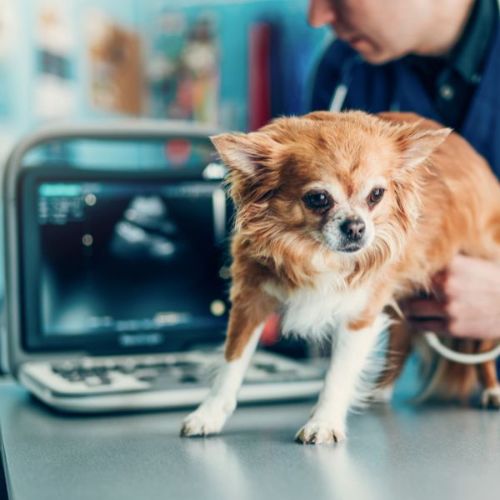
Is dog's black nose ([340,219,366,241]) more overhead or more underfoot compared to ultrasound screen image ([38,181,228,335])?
more overhead

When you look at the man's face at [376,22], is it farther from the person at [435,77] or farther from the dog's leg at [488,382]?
the dog's leg at [488,382]

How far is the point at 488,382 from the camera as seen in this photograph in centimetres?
109

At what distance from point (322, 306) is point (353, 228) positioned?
122 mm

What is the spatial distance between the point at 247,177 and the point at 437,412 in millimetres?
440

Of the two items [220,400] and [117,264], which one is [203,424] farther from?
[117,264]

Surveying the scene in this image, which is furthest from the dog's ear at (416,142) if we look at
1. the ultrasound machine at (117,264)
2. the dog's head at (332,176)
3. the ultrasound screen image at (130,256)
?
the ultrasound screen image at (130,256)

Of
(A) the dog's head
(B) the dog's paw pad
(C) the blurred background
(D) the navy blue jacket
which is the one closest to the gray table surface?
(B) the dog's paw pad

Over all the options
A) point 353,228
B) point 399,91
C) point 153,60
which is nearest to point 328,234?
point 353,228

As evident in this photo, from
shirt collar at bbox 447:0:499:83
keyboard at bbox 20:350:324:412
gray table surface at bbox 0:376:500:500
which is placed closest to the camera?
gray table surface at bbox 0:376:500:500

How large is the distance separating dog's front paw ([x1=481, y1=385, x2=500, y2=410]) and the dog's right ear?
0.51 m

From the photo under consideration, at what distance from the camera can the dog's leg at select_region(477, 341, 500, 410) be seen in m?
1.06

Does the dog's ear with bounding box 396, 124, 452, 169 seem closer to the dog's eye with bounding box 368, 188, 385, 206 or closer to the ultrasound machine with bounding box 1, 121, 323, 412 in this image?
the dog's eye with bounding box 368, 188, 385, 206

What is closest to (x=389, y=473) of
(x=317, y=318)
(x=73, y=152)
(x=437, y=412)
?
(x=317, y=318)

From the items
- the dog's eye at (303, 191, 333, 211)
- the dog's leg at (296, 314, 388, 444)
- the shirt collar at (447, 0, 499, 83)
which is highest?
the shirt collar at (447, 0, 499, 83)
